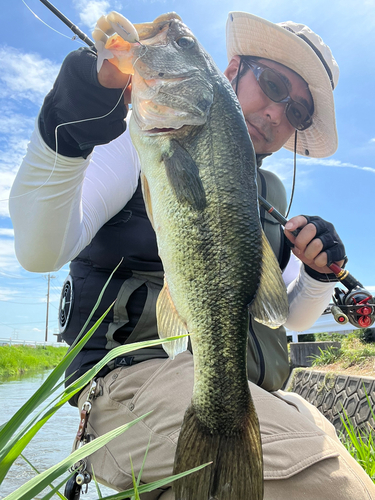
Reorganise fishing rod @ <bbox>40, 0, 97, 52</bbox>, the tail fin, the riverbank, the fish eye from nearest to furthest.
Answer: the tail fin < the fish eye < fishing rod @ <bbox>40, 0, 97, 52</bbox> < the riverbank

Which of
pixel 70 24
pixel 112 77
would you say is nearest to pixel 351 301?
pixel 112 77

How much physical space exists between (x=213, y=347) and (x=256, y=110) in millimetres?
2031

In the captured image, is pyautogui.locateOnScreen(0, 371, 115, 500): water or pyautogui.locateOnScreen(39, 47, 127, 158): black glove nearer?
pyautogui.locateOnScreen(39, 47, 127, 158): black glove

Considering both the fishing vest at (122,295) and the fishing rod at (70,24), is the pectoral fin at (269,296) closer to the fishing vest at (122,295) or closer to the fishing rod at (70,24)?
the fishing vest at (122,295)

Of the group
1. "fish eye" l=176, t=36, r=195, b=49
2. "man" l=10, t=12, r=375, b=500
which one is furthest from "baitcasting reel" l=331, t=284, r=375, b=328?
"fish eye" l=176, t=36, r=195, b=49

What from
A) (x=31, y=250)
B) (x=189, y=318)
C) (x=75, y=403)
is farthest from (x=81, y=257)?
(x=189, y=318)

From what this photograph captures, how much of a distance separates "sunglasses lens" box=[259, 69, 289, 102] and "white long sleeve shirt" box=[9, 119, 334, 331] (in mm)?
1264

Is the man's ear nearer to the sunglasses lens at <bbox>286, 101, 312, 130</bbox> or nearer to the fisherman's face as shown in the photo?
the fisherman's face

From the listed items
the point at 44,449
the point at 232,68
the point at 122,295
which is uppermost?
the point at 232,68

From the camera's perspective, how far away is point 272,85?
2828 millimetres

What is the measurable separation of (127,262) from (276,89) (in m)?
1.76

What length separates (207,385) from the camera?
4.52ft

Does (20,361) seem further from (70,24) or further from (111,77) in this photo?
(111,77)

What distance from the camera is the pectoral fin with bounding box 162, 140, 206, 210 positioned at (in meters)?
1.43
